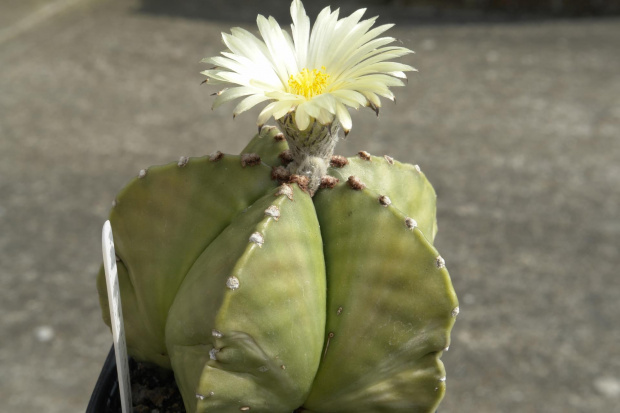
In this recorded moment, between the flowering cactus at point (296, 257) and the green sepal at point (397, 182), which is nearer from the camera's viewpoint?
the flowering cactus at point (296, 257)

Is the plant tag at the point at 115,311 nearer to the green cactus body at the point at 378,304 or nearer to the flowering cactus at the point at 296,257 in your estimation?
the flowering cactus at the point at 296,257

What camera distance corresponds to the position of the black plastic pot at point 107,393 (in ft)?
2.77

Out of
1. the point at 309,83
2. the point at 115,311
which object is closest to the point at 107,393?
the point at 115,311

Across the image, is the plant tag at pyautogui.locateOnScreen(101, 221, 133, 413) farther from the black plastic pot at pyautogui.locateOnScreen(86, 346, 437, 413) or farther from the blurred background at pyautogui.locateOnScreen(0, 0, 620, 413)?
the blurred background at pyautogui.locateOnScreen(0, 0, 620, 413)

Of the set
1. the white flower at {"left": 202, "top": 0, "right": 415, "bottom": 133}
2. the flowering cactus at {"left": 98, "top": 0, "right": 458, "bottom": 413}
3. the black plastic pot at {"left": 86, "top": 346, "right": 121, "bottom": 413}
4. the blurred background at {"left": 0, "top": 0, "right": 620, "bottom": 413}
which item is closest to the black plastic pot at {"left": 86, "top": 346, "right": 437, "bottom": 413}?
the black plastic pot at {"left": 86, "top": 346, "right": 121, "bottom": 413}

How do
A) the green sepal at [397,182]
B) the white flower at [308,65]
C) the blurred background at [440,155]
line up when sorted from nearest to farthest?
the white flower at [308,65] → the green sepal at [397,182] → the blurred background at [440,155]

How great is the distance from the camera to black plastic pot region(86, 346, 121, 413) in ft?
2.77

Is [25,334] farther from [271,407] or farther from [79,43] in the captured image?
[79,43]

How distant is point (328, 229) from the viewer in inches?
28.6

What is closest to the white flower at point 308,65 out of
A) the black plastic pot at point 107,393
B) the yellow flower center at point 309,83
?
the yellow flower center at point 309,83

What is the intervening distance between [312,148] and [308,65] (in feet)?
0.29

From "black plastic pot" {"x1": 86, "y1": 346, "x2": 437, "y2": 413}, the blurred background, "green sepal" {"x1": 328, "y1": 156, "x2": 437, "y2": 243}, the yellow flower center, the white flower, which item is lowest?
the blurred background

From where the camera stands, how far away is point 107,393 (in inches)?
33.9

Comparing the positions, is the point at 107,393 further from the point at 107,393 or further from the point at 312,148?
the point at 312,148
